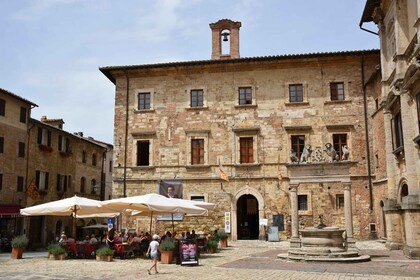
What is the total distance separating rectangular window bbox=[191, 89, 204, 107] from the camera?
1081 inches

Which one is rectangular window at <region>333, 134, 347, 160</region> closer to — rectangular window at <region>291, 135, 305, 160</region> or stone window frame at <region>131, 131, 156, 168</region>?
rectangular window at <region>291, 135, 305, 160</region>

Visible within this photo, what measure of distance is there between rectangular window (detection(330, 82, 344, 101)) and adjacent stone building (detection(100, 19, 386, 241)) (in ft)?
0.19

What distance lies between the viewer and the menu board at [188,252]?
14.6 m

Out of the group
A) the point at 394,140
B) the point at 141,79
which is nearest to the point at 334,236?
the point at 394,140

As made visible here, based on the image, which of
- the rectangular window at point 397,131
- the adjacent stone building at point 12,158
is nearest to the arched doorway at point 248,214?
the rectangular window at point 397,131

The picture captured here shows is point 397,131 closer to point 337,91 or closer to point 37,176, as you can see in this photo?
point 337,91

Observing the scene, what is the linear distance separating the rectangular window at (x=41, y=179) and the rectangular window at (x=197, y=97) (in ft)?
41.5

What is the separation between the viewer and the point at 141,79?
92.5ft

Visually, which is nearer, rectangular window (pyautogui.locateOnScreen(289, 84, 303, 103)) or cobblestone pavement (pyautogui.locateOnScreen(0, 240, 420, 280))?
cobblestone pavement (pyautogui.locateOnScreen(0, 240, 420, 280))

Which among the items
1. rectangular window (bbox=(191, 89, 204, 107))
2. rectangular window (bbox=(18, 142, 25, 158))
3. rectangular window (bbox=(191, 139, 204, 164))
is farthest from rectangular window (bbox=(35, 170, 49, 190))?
rectangular window (bbox=(191, 89, 204, 107))

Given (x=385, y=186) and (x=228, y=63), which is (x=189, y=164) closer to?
(x=228, y=63)

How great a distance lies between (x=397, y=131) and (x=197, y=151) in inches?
454

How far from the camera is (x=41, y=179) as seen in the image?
105 feet

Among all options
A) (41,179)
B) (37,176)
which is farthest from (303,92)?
(41,179)
